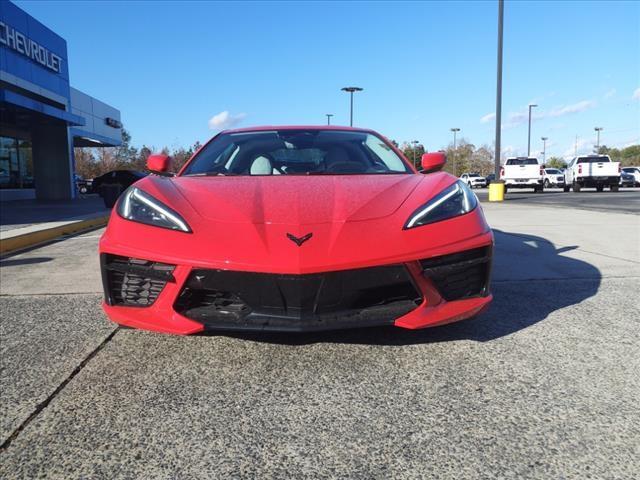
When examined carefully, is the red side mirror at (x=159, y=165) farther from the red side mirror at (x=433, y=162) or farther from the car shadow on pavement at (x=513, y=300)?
the red side mirror at (x=433, y=162)

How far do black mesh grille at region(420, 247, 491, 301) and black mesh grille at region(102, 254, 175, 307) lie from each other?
1.23 meters

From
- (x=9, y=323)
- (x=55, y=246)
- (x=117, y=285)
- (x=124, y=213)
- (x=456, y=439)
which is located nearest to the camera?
(x=456, y=439)

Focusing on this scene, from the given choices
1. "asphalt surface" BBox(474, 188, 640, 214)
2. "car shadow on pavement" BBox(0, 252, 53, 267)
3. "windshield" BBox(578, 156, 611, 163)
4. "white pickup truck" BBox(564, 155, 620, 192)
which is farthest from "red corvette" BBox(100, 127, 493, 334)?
"windshield" BBox(578, 156, 611, 163)

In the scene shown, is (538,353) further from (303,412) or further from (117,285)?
(117,285)

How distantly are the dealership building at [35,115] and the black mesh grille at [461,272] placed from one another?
55.7 ft

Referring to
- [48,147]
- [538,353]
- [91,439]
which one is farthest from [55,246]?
[48,147]

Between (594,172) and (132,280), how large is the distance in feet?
86.4

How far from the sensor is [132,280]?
2.37 metres

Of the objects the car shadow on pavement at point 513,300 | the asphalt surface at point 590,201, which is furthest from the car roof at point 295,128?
the asphalt surface at point 590,201

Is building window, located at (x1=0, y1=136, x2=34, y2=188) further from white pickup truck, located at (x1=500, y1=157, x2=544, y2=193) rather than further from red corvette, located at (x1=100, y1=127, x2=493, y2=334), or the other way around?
red corvette, located at (x1=100, y1=127, x2=493, y2=334)

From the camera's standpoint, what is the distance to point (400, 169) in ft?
11.2

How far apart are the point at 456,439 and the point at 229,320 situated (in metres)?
1.05

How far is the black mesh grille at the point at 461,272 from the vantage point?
2264 mm

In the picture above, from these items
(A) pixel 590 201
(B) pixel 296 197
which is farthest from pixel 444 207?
(A) pixel 590 201
